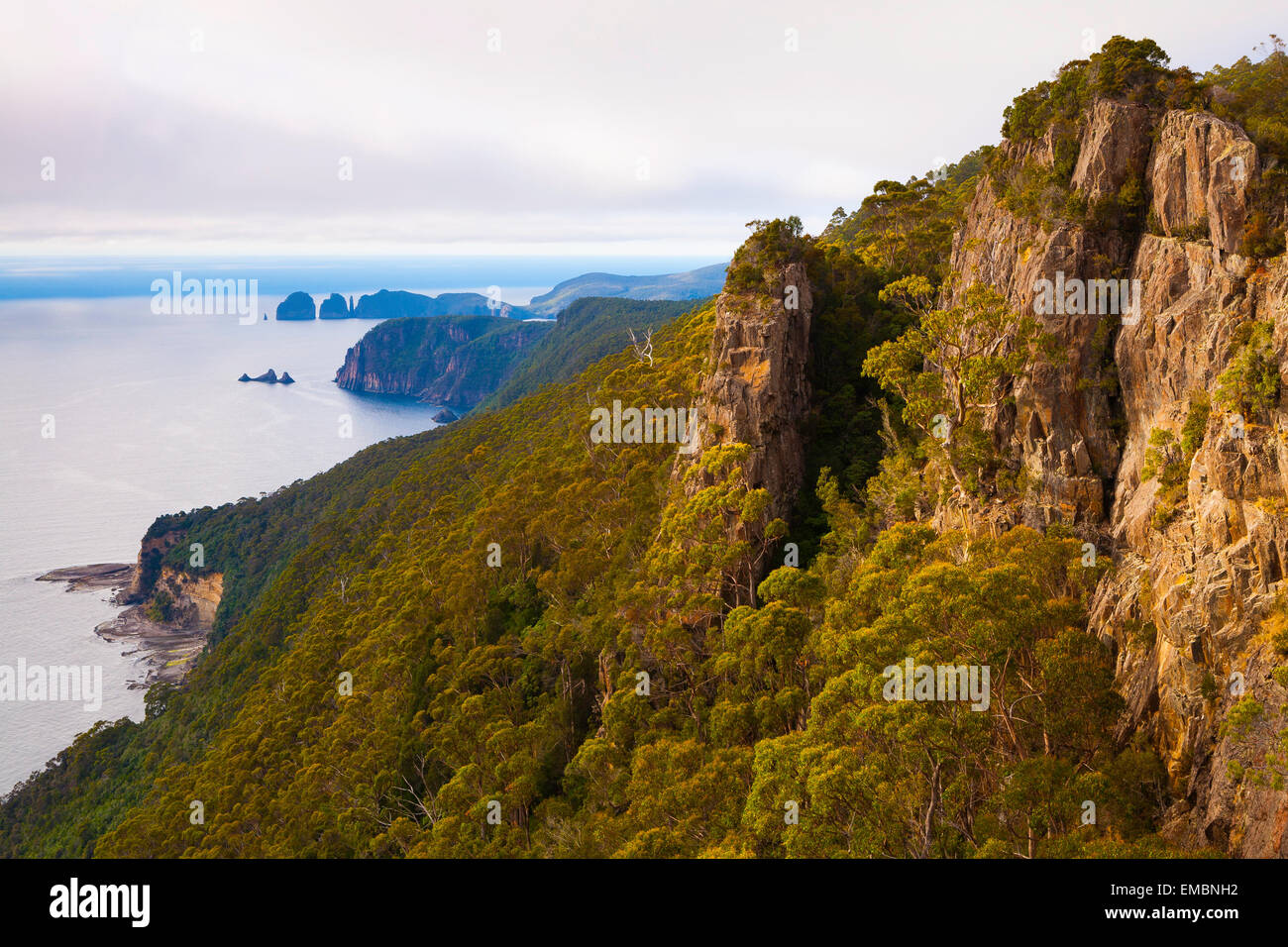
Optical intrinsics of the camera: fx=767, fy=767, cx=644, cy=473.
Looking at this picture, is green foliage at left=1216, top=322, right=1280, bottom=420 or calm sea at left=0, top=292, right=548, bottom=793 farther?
calm sea at left=0, top=292, right=548, bottom=793

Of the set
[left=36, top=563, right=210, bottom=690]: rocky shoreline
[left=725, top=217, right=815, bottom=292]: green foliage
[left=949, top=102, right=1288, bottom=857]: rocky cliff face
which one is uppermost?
[left=725, top=217, right=815, bottom=292]: green foliage

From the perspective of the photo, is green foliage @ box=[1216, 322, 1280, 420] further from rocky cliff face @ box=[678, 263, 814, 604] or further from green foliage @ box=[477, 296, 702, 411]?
green foliage @ box=[477, 296, 702, 411]

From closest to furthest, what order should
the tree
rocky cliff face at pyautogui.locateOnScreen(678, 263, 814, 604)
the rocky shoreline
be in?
the tree → rocky cliff face at pyautogui.locateOnScreen(678, 263, 814, 604) → the rocky shoreline

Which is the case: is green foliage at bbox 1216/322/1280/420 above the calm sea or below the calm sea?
above

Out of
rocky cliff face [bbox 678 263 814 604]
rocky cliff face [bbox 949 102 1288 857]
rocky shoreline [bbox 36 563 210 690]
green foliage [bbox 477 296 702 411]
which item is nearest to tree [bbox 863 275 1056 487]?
Result: rocky cliff face [bbox 949 102 1288 857]

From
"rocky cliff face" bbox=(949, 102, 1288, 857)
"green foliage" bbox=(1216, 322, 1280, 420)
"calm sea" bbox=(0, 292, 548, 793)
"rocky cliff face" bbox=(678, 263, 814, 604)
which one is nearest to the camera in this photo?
"rocky cliff face" bbox=(949, 102, 1288, 857)

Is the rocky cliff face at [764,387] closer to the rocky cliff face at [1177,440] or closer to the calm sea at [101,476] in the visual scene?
the rocky cliff face at [1177,440]

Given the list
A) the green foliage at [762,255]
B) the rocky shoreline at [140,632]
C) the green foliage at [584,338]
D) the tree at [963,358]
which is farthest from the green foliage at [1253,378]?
the green foliage at [584,338]
